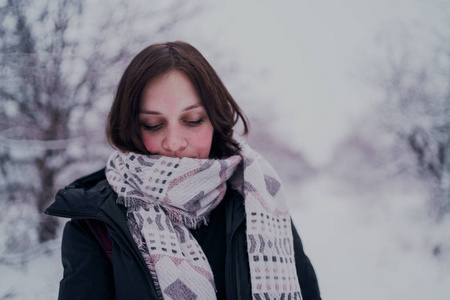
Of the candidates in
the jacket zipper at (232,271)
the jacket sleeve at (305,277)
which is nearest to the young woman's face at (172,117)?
the jacket zipper at (232,271)

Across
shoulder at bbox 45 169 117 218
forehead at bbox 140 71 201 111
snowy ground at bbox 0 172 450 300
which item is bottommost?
snowy ground at bbox 0 172 450 300

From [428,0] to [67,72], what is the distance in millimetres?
2804

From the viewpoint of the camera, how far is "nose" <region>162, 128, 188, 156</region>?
1.10m

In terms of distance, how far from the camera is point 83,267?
972 millimetres

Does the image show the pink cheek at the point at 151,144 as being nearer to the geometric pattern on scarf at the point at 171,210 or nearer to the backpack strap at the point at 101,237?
the geometric pattern on scarf at the point at 171,210

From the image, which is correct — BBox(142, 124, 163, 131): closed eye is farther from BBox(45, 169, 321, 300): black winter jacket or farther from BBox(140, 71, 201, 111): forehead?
BBox(45, 169, 321, 300): black winter jacket

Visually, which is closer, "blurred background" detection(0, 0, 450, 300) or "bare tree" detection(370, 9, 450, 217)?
"blurred background" detection(0, 0, 450, 300)

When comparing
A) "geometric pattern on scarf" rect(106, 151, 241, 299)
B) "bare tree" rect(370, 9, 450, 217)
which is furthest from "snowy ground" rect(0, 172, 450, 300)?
"geometric pattern on scarf" rect(106, 151, 241, 299)

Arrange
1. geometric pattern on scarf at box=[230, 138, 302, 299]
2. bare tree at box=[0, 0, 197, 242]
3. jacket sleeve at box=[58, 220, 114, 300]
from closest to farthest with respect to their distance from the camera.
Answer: jacket sleeve at box=[58, 220, 114, 300]
geometric pattern on scarf at box=[230, 138, 302, 299]
bare tree at box=[0, 0, 197, 242]

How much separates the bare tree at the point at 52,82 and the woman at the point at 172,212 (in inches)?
34.5

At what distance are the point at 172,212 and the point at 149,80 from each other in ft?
1.63

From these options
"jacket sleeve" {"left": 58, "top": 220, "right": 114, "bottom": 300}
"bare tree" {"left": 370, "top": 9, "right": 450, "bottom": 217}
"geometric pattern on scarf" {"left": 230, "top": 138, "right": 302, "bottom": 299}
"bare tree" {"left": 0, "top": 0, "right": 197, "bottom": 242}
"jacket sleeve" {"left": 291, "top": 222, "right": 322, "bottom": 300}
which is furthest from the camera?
"bare tree" {"left": 370, "top": 9, "right": 450, "bottom": 217}

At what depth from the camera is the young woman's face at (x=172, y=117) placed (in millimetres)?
1092

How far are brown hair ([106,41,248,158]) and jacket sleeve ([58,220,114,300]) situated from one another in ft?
1.16
